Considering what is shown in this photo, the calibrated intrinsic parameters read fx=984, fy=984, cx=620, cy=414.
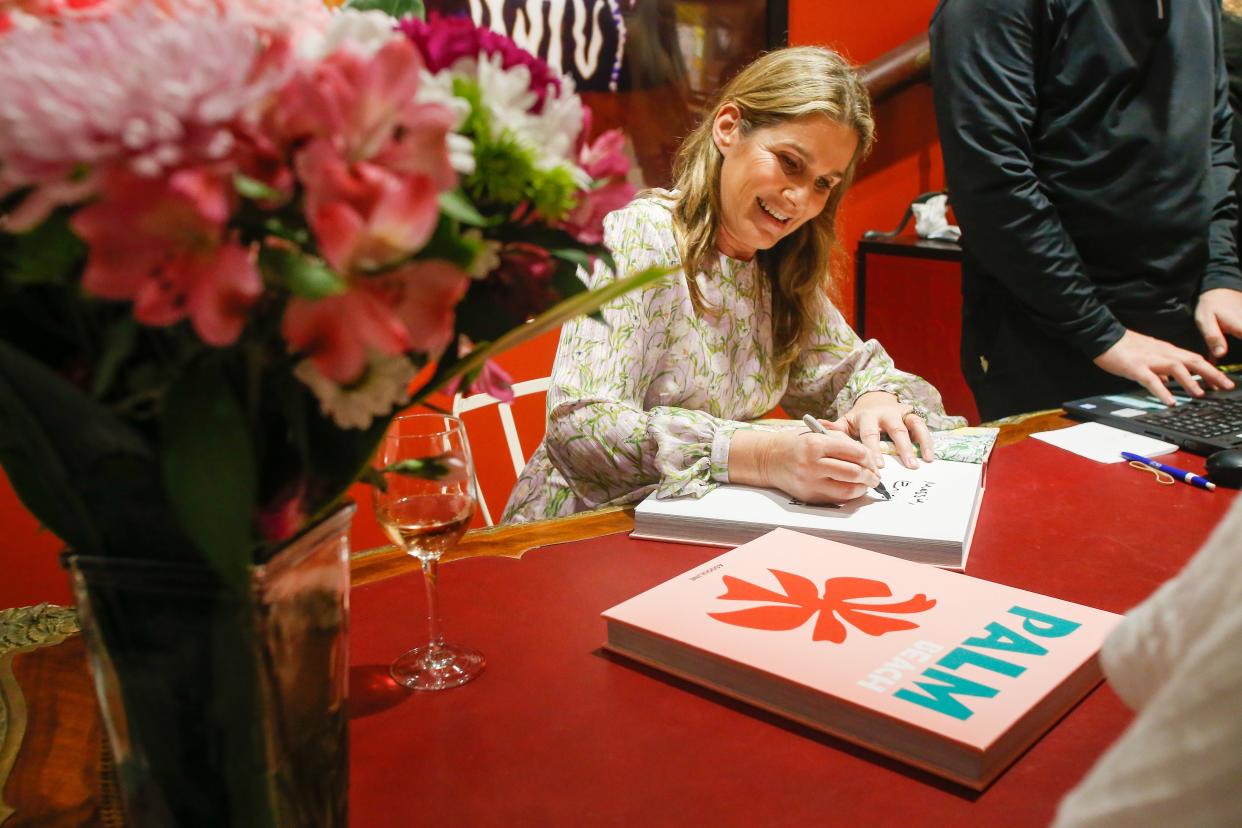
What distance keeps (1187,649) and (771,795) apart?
0.38m

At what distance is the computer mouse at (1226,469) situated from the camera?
4.04 ft

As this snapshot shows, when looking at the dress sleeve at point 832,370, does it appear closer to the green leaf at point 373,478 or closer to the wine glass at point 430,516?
the wine glass at point 430,516

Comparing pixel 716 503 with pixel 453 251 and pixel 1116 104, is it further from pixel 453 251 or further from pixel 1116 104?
pixel 1116 104

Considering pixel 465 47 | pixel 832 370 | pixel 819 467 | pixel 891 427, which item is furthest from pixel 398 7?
pixel 832 370

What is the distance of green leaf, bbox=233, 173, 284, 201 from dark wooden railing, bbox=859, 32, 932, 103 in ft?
10.9

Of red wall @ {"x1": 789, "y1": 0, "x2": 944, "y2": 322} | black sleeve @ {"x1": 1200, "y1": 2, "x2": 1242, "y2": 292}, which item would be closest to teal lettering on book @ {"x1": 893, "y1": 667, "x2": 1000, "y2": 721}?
black sleeve @ {"x1": 1200, "y1": 2, "x2": 1242, "y2": 292}

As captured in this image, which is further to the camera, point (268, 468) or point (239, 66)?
point (268, 468)

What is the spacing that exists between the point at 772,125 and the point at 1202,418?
795 millimetres

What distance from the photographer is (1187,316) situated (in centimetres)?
199

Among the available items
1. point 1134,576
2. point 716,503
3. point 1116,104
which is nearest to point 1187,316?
point 1116,104

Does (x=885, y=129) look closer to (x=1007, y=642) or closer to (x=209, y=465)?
(x=1007, y=642)

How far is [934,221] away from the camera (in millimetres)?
3385

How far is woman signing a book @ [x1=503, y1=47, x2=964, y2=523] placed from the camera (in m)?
1.33

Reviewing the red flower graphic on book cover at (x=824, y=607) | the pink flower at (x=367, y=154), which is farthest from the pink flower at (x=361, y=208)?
the red flower graphic on book cover at (x=824, y=607)
